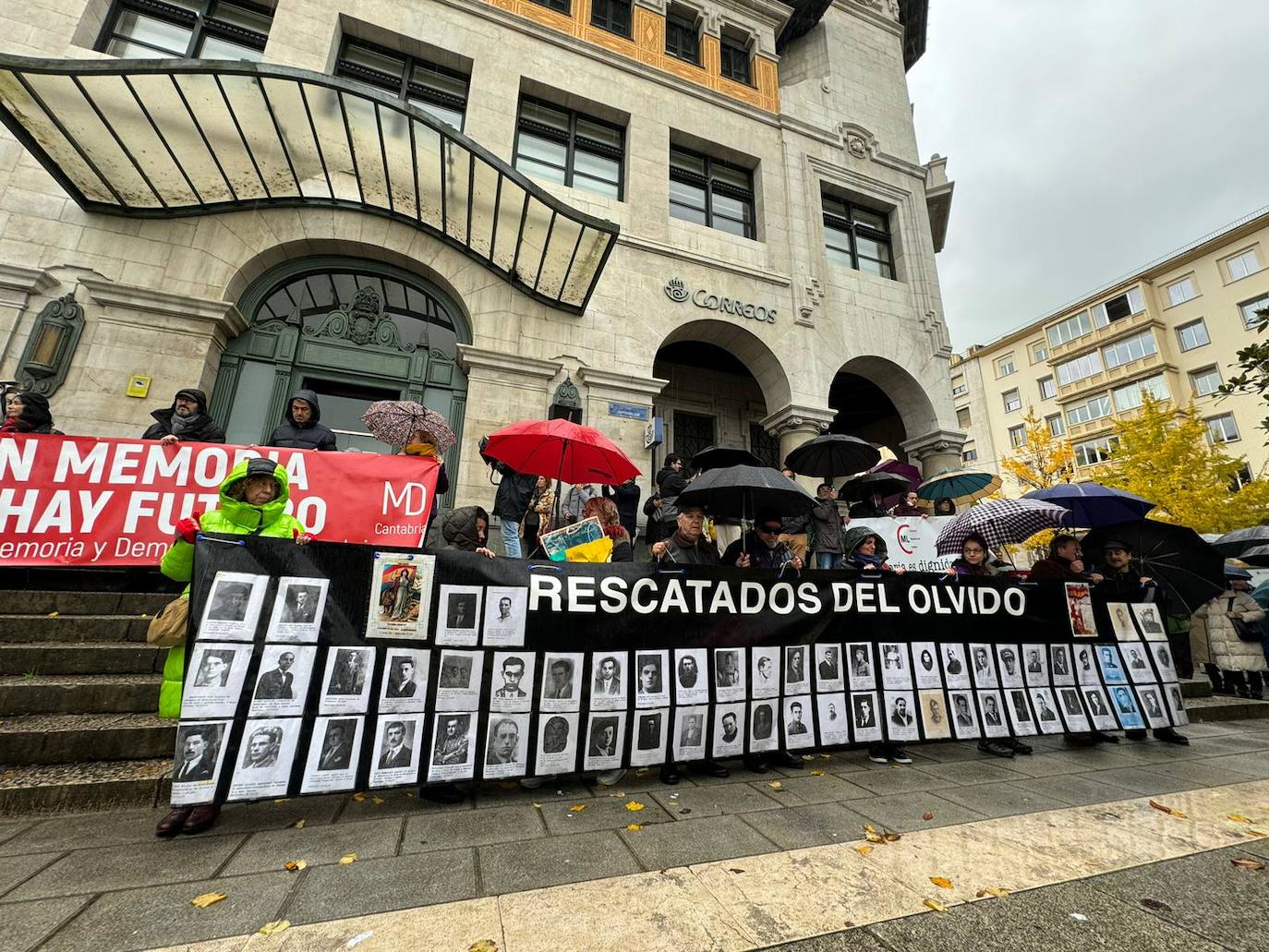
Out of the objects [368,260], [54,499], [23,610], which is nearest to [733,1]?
[368,260]

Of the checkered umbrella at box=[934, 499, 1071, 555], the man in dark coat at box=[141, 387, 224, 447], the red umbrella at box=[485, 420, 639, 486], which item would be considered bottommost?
the checkered umbrella at box=[934, 499, 1071, 555]

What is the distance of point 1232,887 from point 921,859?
1.42 metres

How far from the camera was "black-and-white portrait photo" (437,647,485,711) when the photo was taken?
328 centimetres

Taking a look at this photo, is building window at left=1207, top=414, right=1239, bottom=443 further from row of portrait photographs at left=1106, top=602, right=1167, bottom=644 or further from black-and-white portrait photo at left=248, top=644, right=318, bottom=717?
black-and-white portrait photo at left=248, top=644, right=318, bottom=717

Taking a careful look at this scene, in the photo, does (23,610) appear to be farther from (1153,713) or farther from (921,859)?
(1153,713)

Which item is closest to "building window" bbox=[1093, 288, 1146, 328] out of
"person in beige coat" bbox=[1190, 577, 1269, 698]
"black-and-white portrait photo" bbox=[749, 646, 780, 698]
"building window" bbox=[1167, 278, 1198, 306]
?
"building window" bbox=[1167, 278, 1198, 306]

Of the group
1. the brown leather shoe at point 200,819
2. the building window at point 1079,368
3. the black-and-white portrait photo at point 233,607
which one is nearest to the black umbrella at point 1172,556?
the black-and-white portrait photo at point 233,607

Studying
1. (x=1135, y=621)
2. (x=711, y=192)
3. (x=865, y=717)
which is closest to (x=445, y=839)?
(x=865, y=717)

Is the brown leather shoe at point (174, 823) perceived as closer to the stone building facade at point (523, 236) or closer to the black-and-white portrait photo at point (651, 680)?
the black-and-white portrait photo at point (651, 680)

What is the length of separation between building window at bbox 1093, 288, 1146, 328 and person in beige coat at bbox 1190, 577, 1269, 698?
120ft

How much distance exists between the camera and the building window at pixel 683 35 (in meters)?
13.2

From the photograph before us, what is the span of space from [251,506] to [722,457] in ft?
19.4

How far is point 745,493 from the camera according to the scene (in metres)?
5.14

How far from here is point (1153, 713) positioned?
16.6 feet
